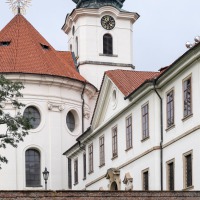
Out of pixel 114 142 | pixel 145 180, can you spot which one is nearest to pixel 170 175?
pixel 145 180

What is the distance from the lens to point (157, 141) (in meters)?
44.6

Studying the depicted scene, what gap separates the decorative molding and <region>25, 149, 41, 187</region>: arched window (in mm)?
3311

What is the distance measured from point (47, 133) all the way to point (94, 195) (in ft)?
111

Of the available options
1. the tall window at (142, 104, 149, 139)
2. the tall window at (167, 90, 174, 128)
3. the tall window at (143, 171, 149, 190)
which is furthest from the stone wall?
the tall window at (142, 104, 149, 139)

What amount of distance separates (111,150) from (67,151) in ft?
40.3

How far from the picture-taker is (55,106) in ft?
229

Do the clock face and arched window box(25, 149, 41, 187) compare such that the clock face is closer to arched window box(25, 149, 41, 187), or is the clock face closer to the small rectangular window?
arched window box(25, 149, 41, 187)

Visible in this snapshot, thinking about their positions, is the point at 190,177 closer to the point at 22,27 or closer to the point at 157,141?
the point at 157,141

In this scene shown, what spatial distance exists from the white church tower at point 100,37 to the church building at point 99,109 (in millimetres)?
79

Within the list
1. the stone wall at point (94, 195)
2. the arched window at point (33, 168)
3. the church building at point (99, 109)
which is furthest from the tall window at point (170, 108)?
the arched window at point (33, 168)

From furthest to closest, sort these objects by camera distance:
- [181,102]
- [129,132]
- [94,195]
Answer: [129,132] → [181,102] → [94,195]

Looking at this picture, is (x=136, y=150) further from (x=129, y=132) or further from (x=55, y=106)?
(x=55, y=106)

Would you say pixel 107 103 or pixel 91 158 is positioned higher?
pixel 107 103

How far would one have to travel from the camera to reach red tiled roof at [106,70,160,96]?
50.2m
